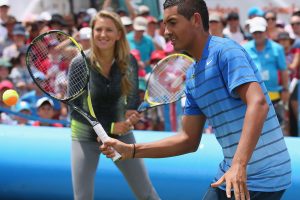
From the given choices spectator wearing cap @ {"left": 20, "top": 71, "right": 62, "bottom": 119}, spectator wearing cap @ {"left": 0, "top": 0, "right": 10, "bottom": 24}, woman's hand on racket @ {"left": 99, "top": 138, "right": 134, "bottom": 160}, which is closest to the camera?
woman's hand on racket @ {"left": 99, "top": 138, "right": 134, "bottom": 160}

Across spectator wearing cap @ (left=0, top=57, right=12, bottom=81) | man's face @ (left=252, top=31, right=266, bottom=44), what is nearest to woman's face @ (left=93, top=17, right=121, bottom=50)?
man's face @ (left=252, top=31, right=266, bottom=44)

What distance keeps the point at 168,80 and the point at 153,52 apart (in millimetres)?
3372

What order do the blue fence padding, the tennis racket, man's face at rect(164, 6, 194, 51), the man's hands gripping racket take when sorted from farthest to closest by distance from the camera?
the blue fence padding, the man's hands gripping racket, the tennis racket, man's face at rect(164, 6, 194, 51)

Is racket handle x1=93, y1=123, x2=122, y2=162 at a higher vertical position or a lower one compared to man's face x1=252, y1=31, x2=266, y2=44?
lower

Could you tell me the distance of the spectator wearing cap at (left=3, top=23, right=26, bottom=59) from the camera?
1014 centimetres

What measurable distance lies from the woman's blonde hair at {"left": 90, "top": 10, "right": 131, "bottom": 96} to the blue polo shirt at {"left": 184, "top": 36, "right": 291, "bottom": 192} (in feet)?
5.98

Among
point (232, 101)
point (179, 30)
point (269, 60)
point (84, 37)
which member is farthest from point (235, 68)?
point (269, 60)

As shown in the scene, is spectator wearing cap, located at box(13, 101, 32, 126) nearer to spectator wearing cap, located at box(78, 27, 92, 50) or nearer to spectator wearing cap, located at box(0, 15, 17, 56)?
spectator wearing cap, located at box(78, 27, 92, 50)

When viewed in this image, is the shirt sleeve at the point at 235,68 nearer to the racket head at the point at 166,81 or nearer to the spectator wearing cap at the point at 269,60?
the racket head at the point at 166,81

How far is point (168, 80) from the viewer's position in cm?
630

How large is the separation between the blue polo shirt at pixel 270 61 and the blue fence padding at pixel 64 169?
1.98 meters

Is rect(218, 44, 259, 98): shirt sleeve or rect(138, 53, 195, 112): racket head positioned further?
rect(138, 53, 195, 112): racket head

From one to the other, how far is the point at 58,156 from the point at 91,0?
7.01 m

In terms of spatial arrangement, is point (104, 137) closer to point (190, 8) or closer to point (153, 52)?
point (190, 8)
